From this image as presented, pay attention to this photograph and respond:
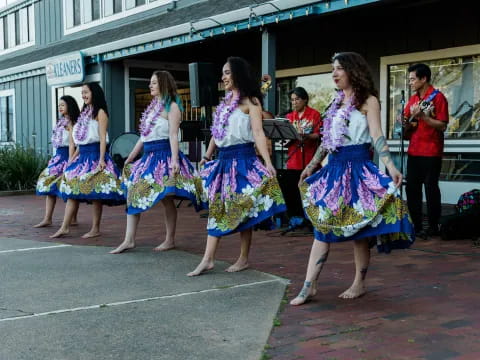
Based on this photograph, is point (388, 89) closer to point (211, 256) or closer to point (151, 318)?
point (211, 256)

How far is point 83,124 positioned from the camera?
7.20m

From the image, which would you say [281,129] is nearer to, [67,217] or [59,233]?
[67,217]

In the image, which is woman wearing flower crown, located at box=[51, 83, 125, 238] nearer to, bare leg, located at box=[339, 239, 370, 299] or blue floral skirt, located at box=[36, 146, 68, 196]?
blue floral skirt, located at box=[36, 146, 68, 196]

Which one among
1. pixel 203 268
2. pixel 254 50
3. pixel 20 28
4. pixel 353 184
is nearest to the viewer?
pixel 353 184

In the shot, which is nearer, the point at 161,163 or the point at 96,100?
the point at 161,163

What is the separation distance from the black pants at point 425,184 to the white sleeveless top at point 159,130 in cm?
279

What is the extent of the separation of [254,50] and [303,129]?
20.8 ft

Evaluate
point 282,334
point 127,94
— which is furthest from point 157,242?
point 127,94

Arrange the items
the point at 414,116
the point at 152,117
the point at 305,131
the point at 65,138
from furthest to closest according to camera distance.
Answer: the point at 65,138
the point at 305,131
the point at 414,116
the point at 152,117

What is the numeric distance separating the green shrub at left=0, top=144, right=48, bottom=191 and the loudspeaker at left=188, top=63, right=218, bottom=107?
638cm

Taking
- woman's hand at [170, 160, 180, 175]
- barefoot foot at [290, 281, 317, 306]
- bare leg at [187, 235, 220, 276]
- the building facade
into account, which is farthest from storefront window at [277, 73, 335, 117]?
barefoot foot at [290, 281, 317, 306]

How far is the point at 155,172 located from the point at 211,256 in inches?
48.2

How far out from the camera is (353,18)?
1045 cm

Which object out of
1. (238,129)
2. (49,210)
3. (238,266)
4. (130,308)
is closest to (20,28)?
(49,210)
